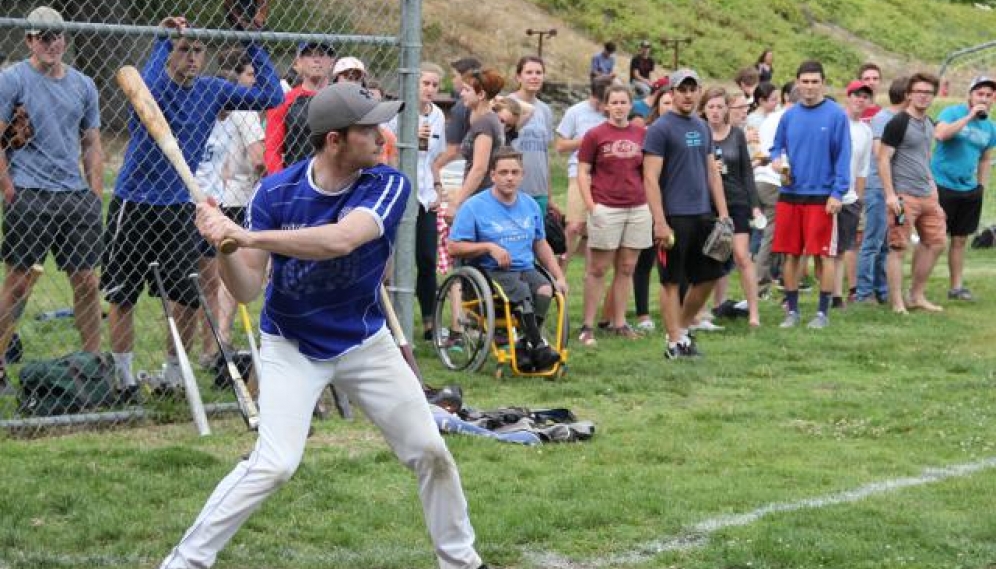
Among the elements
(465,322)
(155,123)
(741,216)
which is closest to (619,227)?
(741,216)

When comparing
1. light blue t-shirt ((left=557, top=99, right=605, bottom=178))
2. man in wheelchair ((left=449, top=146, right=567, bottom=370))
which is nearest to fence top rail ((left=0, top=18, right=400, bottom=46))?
man in wheelchair ((left=449, top=146, right=567, bottom=370))

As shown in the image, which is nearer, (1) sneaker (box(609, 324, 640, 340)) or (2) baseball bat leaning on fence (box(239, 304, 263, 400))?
Result: (2) baseball bat leaning on fence (box(239, 304, 263, 400))

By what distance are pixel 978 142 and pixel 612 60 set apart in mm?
15147

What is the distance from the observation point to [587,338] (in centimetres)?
1202

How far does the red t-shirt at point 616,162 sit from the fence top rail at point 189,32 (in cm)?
326

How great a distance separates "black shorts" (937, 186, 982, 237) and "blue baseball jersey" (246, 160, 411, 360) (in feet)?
32.1

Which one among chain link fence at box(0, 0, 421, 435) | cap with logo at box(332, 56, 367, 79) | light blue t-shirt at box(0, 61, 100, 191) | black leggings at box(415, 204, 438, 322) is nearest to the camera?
light blue t-shirt at box(0, 61, 100, 191)

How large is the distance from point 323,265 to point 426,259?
6197 millimetres

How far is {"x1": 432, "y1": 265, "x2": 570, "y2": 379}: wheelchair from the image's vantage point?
10500mm

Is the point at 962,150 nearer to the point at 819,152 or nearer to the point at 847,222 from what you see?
the point at 847,222

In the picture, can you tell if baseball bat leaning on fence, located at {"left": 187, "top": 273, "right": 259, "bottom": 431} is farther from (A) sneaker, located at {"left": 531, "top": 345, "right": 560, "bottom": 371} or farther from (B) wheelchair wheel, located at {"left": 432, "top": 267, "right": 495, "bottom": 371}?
(A) sneaker, located at {"left": 531, "top": 345, "right": 560, "bottom": 371}

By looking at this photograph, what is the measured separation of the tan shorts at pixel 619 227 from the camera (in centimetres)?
1194

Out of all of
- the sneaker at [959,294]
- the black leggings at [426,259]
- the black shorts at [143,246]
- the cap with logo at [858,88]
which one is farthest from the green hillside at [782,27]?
the black shorts at [143,246]

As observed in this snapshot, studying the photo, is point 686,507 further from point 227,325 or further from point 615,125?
point 615,125
